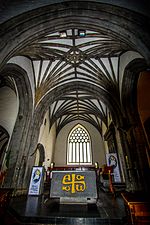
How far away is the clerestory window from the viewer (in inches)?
625

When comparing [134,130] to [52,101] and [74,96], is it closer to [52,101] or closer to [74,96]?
[52,101]

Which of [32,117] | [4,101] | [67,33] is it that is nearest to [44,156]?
[32,117]

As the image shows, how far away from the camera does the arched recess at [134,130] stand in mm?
6012

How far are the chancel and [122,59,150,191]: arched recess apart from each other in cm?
5

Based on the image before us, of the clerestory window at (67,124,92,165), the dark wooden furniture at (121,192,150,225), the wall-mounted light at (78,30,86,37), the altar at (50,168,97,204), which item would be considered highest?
the wall-mounted light at (78,30,86,37)

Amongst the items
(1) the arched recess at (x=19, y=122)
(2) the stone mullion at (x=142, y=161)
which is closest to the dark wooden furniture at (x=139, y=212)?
(2) the stone mullion at (x=142, y=161)

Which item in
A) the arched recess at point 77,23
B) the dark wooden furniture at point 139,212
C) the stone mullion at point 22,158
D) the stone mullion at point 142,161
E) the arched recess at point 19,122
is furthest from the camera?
the stone mullion at point 22,158

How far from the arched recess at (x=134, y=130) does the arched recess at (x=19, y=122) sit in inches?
239

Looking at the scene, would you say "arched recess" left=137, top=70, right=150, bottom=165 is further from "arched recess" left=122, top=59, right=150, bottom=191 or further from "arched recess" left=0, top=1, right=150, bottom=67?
"arched recess" left=0, top=1, right=150, bottom=67

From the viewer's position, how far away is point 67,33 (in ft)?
22.5

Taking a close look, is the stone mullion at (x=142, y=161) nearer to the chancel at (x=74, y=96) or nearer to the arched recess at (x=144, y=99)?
the chancel at (x=74, y=96)

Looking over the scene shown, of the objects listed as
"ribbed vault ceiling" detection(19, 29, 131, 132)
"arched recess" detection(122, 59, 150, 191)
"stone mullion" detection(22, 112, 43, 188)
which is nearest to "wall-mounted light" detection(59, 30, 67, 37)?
"ribbed vault ceiling" detection(19, 29, 131, 132)

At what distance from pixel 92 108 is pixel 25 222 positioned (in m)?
12.4

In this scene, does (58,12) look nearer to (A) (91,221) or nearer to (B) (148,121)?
(A) (91,221)
